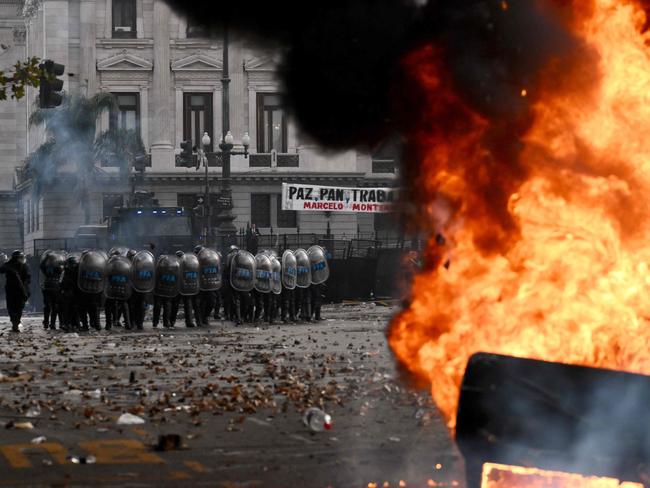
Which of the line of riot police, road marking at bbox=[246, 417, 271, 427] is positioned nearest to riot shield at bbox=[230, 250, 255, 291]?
the line of riot police

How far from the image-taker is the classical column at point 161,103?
60.0 meters

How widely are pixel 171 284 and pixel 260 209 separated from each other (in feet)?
110

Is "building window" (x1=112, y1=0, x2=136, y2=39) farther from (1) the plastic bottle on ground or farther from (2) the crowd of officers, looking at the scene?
(1) the plastic bottle on ground

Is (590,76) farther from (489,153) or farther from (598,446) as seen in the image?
(598,446)

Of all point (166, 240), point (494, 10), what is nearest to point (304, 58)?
point (494, 10)

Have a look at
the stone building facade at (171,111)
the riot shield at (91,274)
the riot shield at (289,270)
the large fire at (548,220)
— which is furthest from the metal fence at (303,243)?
the large fire at (548,220)

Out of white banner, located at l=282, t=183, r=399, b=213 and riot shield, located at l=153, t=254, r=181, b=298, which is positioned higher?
white banner, located at l=282, t=183, r=399, b=213

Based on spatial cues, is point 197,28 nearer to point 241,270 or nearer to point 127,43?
point 241,270

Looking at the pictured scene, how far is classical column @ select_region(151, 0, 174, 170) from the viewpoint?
2362 inches

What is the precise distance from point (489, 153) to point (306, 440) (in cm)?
313

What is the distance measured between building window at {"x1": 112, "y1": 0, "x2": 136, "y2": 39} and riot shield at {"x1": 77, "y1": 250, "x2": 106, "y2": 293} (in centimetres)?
3395

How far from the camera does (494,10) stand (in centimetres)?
838

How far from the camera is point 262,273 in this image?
97.0ft

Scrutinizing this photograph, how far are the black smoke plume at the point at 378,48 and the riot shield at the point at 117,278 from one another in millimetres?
18169
